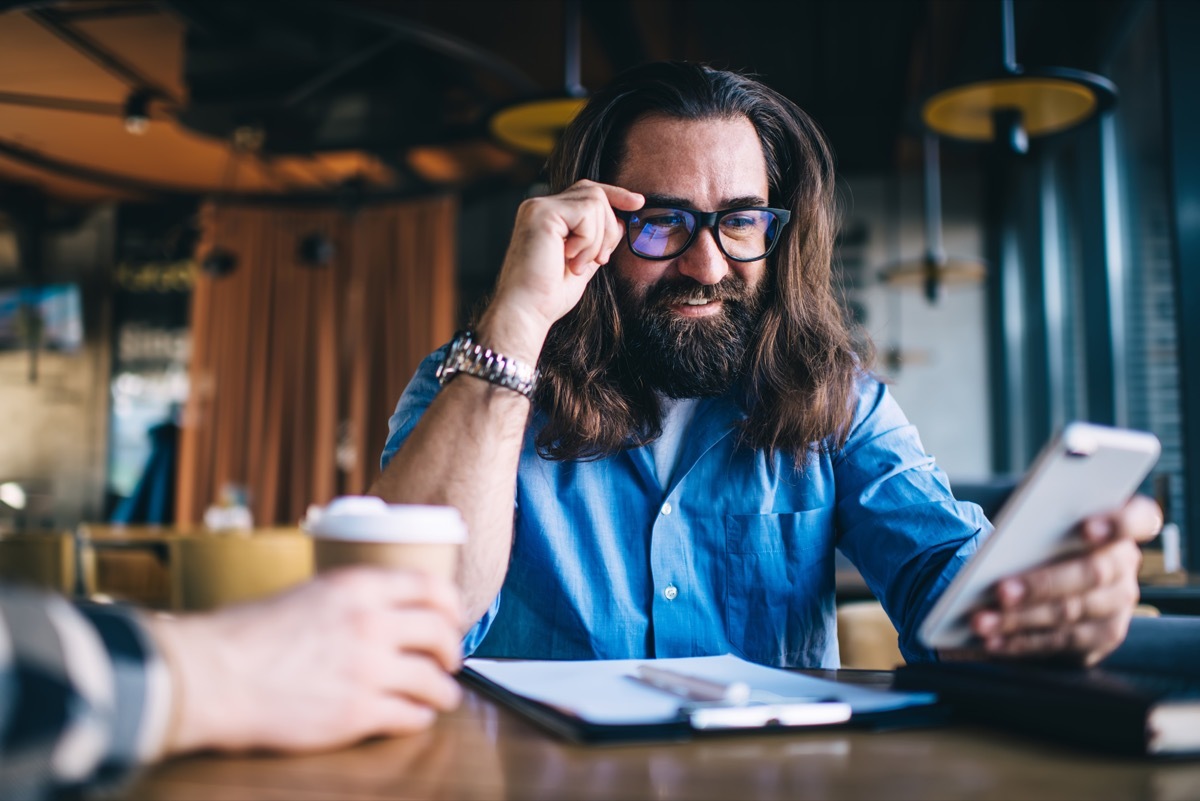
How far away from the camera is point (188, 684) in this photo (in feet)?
1.95

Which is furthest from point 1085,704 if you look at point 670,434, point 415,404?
point 415,404

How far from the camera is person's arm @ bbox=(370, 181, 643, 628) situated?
1150mm

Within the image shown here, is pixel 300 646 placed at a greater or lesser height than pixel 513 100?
lesser

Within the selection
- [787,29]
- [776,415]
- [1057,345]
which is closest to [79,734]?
[776,415]

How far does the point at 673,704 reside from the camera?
77 cm

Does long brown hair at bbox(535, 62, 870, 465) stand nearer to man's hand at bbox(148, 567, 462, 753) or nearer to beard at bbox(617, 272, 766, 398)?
beard at bbox(617, 272, 766, 398)

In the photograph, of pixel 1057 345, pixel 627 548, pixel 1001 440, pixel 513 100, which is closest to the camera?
pixel 627 548

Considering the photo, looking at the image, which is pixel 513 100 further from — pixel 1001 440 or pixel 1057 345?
pixel 1001 440

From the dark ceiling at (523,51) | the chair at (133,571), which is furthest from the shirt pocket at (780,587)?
the chair at (133,571)

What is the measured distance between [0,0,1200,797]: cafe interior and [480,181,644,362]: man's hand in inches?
21.4

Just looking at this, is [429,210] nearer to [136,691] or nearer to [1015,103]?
[1015,103]

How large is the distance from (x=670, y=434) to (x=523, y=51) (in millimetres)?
4763

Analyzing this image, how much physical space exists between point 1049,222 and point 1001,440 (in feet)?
6.64

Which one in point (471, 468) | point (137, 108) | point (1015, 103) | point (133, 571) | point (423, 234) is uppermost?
point (423, 234)
